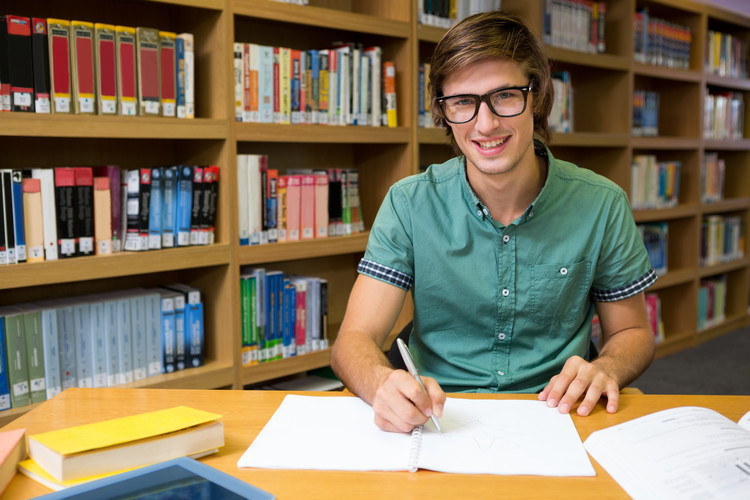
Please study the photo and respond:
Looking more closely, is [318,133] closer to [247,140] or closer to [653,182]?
[247,140]

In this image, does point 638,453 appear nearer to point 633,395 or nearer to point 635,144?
point 633,395

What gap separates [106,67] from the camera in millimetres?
2025

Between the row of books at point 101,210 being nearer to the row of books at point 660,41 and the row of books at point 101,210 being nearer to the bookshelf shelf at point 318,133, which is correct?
the bookshelf shelf at point 318,133

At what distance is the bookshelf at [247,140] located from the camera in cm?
214

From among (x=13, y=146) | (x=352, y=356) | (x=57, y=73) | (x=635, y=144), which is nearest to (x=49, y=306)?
(x=13, y=146)

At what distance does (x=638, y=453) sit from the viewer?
0.90 m

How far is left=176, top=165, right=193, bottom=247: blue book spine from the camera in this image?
223cm

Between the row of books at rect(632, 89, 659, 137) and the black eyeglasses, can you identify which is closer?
the black eyeglasses

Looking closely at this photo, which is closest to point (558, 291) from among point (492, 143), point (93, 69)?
point (492, 143)

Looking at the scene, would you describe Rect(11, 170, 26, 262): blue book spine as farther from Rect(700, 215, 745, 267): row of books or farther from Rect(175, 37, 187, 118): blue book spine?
Rect(700, 215, 745, 267): row of books

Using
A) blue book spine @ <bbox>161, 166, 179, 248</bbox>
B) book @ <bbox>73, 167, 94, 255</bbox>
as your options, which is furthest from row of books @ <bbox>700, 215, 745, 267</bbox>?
book @ <bbox>73, 167, 94, 255</bbox>

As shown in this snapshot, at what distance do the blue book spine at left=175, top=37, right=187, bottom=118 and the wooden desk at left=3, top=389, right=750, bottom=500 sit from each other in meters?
1.22

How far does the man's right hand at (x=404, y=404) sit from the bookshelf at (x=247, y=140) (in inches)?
47.5

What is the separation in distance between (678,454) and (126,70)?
1.81m
